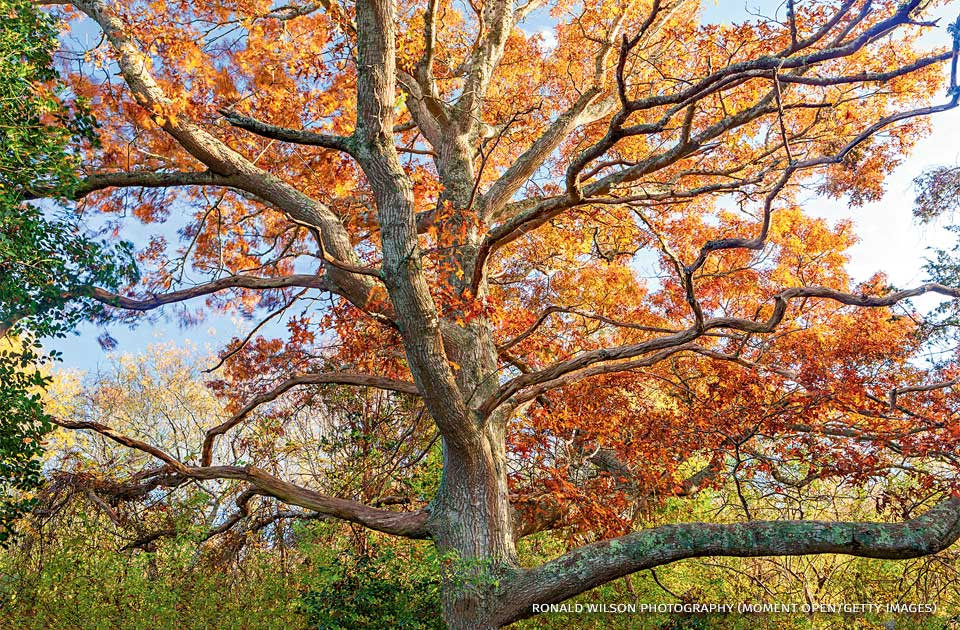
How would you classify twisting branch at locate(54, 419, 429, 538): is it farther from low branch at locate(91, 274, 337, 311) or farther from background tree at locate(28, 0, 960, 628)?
low branch at locate(91, 274, 337, 311)

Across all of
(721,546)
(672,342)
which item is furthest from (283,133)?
(721,546)

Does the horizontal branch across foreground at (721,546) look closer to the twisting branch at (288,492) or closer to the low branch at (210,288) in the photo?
the twisting branch at (288,492)

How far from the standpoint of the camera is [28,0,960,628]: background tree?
4.45 meters

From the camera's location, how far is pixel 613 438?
658cm

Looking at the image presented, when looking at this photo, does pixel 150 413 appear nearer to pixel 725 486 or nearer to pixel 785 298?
pixel 725 486

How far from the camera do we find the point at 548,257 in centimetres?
898

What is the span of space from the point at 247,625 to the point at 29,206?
13.2ft

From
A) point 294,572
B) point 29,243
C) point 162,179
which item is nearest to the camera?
point 29,243

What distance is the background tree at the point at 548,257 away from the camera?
14.6ft

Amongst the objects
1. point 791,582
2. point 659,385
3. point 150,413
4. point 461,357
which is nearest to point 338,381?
point 461,357

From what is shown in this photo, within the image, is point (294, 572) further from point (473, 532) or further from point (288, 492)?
point (473, 532)

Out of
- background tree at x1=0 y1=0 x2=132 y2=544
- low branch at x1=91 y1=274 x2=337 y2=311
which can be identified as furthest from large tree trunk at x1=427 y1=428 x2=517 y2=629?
background tree at x1=0 y1=0 x2=132 y2=544

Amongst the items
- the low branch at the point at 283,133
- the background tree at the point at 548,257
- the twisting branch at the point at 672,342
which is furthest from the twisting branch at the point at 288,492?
the low branch at the point at 283,133

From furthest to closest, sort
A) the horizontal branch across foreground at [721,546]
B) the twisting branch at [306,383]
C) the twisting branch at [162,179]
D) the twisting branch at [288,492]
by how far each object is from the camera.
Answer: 1. the twisting branch at [162,179]
2. the twisting branch at [306,383]
3. the twisting branch at [288,492]
4. the horizontal branch across foreground at [721,546]
